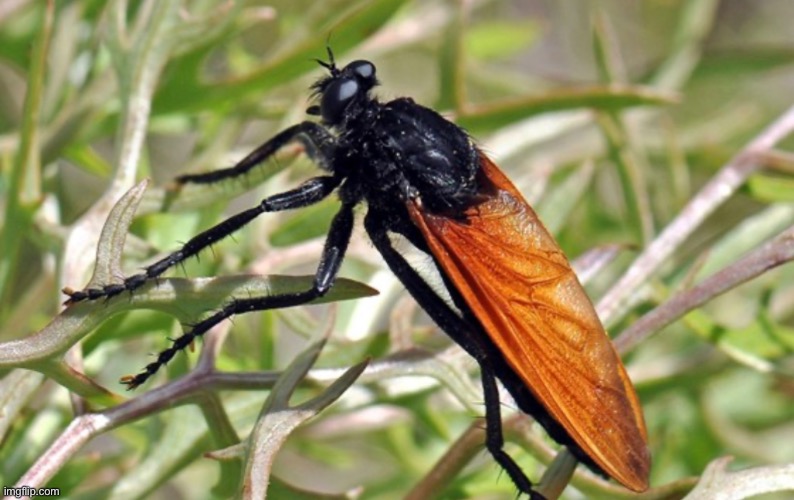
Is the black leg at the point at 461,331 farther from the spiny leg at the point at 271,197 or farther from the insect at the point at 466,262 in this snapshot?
the spiny leg at the point at 271,197

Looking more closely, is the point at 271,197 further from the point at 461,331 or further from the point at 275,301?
the point at 461,331

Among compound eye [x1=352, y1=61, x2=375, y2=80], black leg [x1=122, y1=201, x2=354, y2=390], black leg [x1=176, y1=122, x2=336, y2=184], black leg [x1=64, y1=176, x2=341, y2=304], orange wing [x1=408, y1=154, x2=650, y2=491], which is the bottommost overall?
orange wing [x1=408, y1=154, x2=650, y2=491]

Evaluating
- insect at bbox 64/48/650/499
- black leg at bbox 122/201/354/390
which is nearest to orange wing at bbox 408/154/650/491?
insect at bbox 64/48/650/499

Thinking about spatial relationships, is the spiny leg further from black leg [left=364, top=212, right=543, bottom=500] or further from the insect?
black leg [left=364, top=212, right=543, bottom=500]

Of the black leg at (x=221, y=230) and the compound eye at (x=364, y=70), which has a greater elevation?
the compound eye at (x=364, y=70)

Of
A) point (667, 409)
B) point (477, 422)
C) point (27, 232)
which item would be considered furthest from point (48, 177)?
point (667, 409)

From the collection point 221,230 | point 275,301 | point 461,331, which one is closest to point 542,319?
point 461,331

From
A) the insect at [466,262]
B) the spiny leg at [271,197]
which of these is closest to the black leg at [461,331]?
the insect at [466,262]
